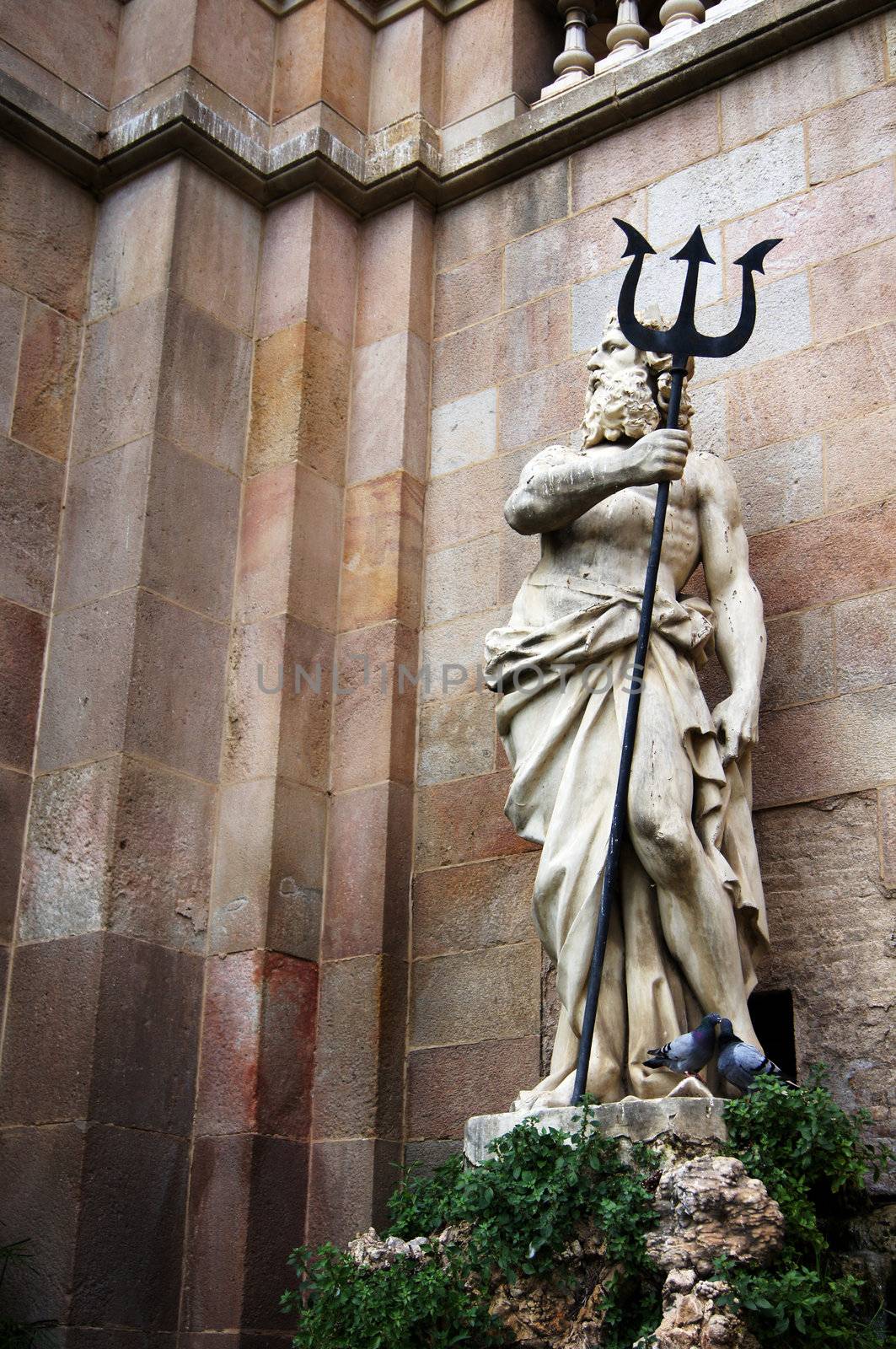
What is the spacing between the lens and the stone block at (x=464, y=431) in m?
7.68

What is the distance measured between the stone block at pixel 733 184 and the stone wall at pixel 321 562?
18 millimetres

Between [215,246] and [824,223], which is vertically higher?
[215,246]

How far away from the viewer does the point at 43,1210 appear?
20.0 ft

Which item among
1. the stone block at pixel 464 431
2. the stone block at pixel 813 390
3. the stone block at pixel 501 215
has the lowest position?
the stone block at pixel 813 390

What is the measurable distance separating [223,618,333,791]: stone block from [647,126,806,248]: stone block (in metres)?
2.31

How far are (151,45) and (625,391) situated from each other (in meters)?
3.51

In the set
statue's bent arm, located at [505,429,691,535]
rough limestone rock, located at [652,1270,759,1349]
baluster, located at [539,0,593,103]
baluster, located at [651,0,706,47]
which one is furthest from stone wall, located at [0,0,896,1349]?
rough limestone rock, located at [652,1270,759,1349]

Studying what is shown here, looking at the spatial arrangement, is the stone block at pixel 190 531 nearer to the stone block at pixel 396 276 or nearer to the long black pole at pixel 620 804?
the stone block at pixel 396 276

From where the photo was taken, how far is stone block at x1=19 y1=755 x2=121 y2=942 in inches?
257

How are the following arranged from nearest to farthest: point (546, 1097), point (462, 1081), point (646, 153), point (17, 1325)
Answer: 1. point (546, 1097)
2. point (17, 1325)
3. point (462, 1081)
4. point (646, 153)

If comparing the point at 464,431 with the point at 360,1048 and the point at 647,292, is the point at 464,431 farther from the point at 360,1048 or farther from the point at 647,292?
the point at 360,1048

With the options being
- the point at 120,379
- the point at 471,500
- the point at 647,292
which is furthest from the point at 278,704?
the point at 647,292

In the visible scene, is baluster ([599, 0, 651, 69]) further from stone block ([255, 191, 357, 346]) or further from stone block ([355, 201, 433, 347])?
stone block ([255, 191, 357, 346])

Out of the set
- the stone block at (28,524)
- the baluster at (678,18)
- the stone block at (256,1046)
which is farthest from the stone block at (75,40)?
the stone block at (256,1046)
